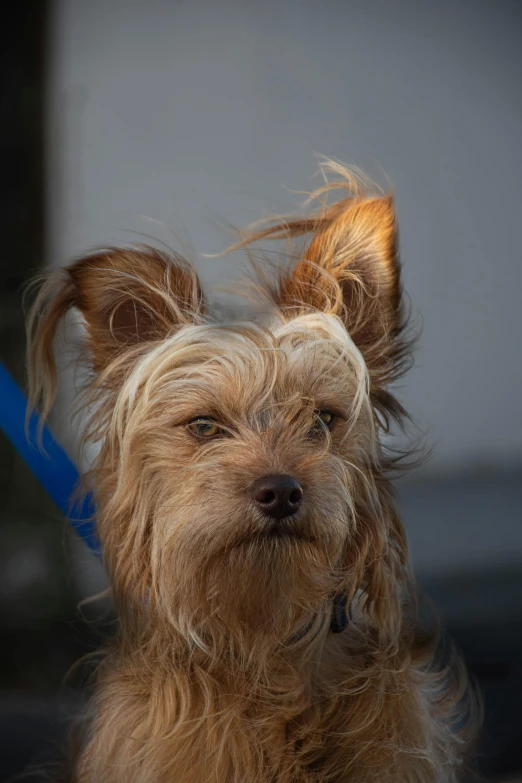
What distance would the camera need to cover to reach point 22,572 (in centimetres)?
244

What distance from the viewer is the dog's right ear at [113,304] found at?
4.24ft

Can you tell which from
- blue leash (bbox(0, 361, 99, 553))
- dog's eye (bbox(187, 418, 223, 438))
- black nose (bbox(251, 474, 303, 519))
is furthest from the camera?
blue leash (bbox(0, 361, 99, 553))

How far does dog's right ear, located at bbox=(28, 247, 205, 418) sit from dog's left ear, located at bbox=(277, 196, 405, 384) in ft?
0.56

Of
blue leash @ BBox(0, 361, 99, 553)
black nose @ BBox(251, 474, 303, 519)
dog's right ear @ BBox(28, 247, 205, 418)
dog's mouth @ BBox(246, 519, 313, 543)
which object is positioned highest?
dog's right ear @ BBox(28, 247, 205, 418)

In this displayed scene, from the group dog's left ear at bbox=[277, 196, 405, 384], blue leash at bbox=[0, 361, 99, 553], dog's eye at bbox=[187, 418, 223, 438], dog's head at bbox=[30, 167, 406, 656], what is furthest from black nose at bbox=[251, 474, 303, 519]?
blue leash at bbox=[0, 361, 99, 553]

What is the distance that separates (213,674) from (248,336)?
0.50m

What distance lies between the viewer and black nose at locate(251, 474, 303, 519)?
1071 millimetres

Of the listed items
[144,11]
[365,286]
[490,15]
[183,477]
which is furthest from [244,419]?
[490,15]

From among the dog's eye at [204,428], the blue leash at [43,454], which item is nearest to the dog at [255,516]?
the dog's eye at [204,428]

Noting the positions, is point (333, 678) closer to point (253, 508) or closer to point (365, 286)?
point (253, 508)

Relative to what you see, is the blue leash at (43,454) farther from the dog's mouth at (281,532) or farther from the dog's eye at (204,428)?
the dog's mouth at (281,532)

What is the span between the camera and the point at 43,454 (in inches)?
56.7

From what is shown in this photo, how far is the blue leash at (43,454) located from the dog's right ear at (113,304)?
0.40 feet

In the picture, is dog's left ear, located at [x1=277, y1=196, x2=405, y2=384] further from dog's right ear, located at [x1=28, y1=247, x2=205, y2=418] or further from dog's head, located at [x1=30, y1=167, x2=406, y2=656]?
dog's right ear, located at [x1=28, y1=247, x2=205, y2=418]
